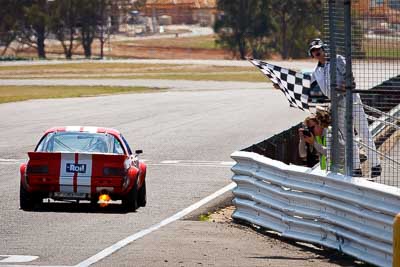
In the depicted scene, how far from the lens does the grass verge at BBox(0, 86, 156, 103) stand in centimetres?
5234

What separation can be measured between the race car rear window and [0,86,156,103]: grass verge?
110 ft

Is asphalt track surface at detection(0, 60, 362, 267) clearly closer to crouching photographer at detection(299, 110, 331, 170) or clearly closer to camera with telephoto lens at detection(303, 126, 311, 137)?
crouching photographer at detection(299, 110, 331, 170)

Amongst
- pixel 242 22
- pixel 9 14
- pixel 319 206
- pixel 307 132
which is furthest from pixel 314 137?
pixel 242 22

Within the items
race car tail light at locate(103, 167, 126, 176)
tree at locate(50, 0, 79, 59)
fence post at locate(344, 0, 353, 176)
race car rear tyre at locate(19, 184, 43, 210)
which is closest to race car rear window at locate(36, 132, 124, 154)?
race car tail light at locate(103, 167, 126, 176)

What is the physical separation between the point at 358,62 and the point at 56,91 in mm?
46165

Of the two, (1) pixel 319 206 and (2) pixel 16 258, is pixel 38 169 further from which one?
(1) pixel 319 206

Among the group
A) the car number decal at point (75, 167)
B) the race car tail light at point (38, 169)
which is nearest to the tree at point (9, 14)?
the race car tail light at point (38, 169)

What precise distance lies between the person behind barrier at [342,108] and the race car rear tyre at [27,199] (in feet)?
12.4

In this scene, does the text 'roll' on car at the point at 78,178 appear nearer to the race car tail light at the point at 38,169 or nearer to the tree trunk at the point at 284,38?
the race car tail light at the point at 38,169

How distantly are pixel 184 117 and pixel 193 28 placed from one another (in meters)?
123

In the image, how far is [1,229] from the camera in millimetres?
13828

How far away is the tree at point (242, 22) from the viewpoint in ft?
373

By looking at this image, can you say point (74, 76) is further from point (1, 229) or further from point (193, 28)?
point (193, 28)

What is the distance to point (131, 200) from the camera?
15.9 m
